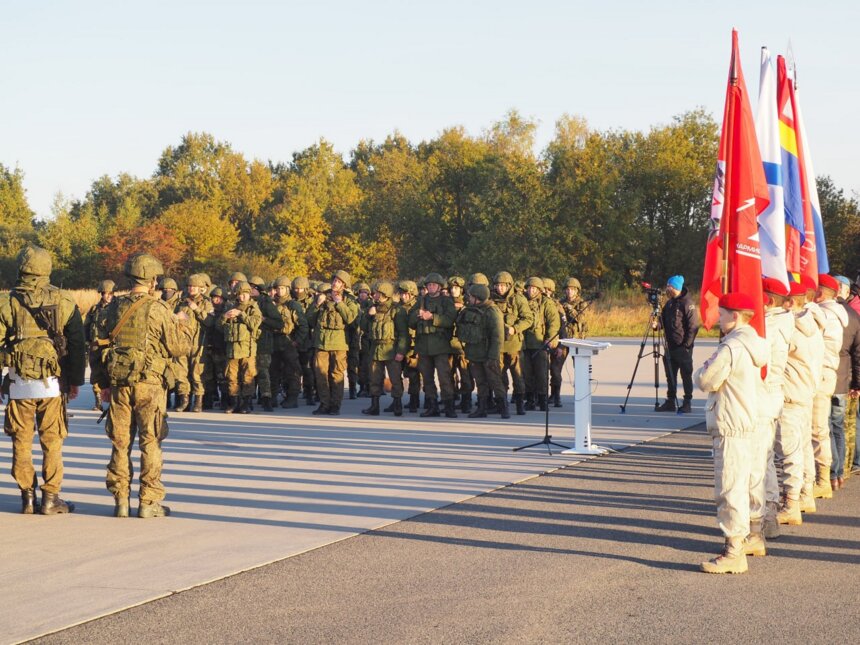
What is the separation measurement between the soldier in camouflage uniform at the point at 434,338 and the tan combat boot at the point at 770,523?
28.4 ft

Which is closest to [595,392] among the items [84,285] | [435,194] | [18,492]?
[18,492]

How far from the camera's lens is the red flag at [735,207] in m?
8.37

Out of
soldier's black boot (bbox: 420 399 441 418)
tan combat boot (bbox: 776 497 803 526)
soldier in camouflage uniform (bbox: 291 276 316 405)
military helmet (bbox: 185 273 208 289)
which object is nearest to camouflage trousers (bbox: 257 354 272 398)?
soldier in camouflage uniform (bbox: 291 276 316 405)

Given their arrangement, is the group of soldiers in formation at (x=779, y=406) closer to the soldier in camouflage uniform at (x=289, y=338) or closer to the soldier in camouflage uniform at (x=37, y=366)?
the soldier in camouflage uniform at (x=37, y=366)

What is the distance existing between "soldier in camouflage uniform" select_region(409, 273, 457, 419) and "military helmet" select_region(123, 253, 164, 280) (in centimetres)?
741

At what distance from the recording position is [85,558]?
300 inches

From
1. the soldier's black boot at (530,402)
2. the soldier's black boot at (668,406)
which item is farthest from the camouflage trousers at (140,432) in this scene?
the soldier's black boot at (668,406)

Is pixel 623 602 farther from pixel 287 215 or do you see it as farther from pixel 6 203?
pixel 6 203

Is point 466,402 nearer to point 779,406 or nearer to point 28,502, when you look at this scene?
point 28,502

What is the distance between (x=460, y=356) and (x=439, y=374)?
0.83m

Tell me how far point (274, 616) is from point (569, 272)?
49092 mm

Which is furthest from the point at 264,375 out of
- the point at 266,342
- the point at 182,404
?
the point at 182,404

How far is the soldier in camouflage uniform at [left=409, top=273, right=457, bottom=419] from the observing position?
16516 mm

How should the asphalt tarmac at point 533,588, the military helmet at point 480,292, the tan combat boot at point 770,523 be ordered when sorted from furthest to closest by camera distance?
the military helmet at point 480,292
the tan combat boot at point 770,523
the asphalt tarmac at point 533,588
